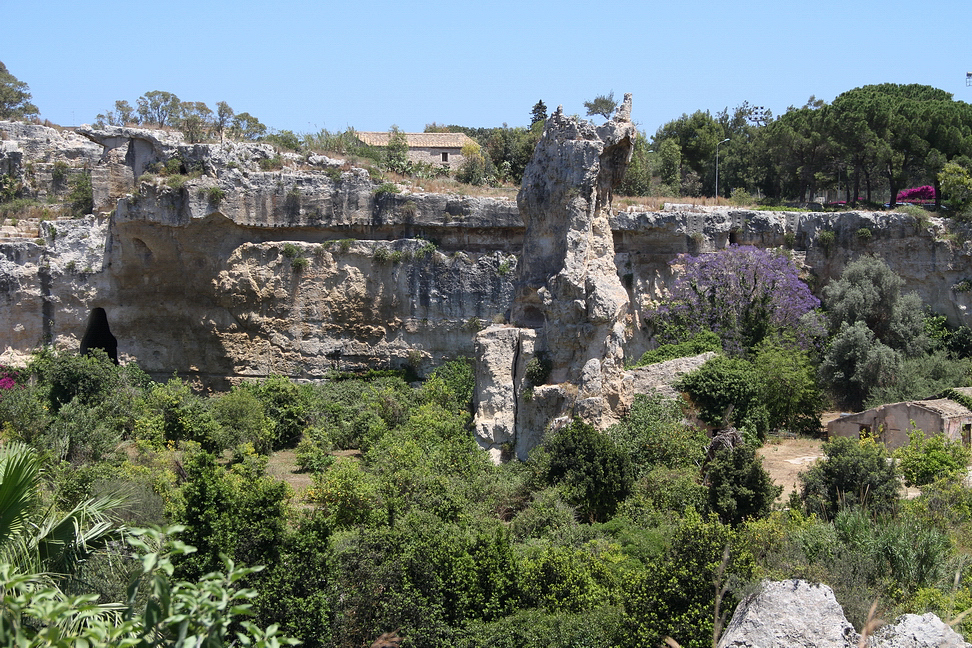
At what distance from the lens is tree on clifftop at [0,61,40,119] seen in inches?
1672

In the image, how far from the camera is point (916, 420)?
17.8 meters

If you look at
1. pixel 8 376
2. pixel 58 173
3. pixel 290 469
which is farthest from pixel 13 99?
pixel 290 469

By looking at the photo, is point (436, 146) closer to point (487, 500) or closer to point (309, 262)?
point (309, 262)

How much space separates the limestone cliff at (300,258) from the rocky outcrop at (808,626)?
58.8 ft

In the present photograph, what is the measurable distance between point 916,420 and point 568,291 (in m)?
7.48

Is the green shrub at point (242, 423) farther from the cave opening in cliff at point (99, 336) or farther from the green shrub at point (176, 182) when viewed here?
the cave opening in cliff at point (99, 336)

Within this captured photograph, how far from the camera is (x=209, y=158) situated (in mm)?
26875

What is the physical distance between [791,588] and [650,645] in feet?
5.70

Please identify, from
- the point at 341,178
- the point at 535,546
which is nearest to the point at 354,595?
the point at 535,546

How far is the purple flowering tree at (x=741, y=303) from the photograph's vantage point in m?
24.3

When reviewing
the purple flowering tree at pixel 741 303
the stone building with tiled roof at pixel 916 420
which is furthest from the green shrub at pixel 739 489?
the purple flowering tree at pixel 741 303

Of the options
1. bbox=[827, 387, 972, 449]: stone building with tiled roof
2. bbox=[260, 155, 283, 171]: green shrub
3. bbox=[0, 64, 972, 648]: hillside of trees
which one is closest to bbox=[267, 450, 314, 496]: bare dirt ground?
bbox=[0, 64, 972, 648]: hillside of trees

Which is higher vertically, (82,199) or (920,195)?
(920,195)

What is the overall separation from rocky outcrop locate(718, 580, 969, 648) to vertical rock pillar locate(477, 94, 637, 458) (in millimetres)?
7905
